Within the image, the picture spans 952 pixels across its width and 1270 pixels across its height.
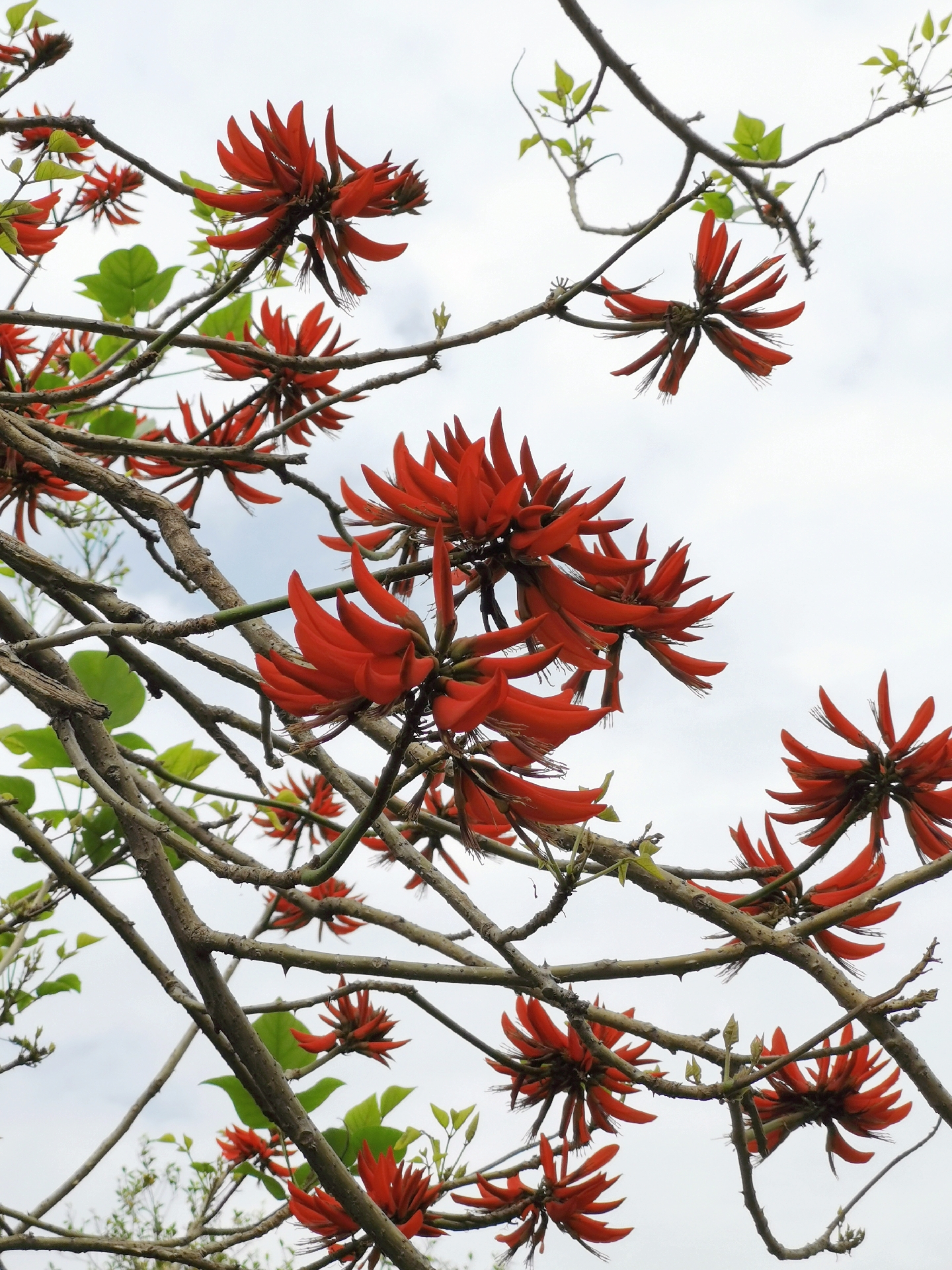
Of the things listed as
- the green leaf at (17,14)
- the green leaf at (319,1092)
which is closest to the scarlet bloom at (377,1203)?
the green leaf at (319,1092)

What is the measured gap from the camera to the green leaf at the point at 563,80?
1.95m

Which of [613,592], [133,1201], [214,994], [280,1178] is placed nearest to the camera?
[613,592]

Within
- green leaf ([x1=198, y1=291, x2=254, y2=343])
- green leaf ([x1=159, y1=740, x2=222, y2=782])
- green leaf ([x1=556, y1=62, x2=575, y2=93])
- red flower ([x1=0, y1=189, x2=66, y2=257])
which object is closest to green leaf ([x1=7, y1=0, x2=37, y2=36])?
red flower ([x1=0, y1=189, x2=66, y2=257])

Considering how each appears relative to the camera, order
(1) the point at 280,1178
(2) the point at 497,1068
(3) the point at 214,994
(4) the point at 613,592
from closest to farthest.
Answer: (4) the point at 613,592
(3) the point at 214,994
(2) the point at 497,1068
(1) the point at 280,1178

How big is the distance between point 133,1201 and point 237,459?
486 cm

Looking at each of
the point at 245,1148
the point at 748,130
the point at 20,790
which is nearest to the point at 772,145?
the point at 748,130

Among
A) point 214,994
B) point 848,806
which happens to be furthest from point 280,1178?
point 848,806

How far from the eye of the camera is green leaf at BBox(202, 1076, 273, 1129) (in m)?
1.49

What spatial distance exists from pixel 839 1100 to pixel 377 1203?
0.65 metres

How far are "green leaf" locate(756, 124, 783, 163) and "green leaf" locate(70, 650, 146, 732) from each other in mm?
1307

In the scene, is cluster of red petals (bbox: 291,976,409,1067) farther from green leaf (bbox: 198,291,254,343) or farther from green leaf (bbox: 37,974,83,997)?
green leaf (bbox: 198,291,254,343)

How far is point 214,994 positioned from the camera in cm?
112

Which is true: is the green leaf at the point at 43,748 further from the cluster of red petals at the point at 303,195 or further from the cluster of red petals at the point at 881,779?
the cluster of red petals at the point at 881,779

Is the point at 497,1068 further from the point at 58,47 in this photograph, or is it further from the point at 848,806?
the point at 58,47
